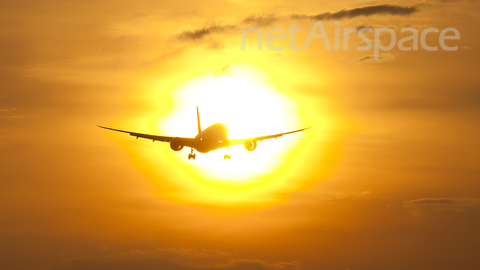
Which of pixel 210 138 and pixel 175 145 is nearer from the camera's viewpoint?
pixel 175 145

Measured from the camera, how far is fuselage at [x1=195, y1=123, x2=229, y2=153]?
298 ft

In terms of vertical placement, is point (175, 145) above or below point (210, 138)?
below

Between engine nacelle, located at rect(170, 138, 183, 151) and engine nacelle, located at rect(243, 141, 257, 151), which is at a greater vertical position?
engine nacelle, located at rect(243, 141, 257, 151)

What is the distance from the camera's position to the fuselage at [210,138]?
Result: 9081 cm

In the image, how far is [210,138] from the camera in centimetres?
9138

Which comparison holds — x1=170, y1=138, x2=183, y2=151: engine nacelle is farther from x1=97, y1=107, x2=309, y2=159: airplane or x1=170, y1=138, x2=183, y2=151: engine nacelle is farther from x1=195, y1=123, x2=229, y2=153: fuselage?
x1=195, y1=123, x2=229, y2=153: fuselage

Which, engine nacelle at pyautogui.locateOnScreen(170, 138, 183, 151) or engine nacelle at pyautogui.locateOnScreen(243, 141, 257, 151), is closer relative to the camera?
engine nacelle at pyautogui.locateOnScreen(170, 138, 183, 151)

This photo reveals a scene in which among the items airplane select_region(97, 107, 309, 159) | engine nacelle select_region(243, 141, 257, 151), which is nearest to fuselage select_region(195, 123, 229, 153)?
airplane select_region(97, 107, 309, 159)

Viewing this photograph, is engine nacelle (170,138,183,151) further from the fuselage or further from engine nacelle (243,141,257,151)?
engine nacelle (243,141,257,151)

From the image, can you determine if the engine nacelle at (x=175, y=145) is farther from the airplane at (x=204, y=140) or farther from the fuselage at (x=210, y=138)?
the fuselage at (x=210, y=138)

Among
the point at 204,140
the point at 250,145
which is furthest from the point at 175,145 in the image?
the point at 250,145

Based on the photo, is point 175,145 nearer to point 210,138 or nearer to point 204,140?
point 204,140

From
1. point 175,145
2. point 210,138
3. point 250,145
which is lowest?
point 175,145

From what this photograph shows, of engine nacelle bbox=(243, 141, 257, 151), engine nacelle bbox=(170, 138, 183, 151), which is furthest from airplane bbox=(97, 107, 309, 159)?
engine nacelle bbox=(243, 141, 257, 151)
